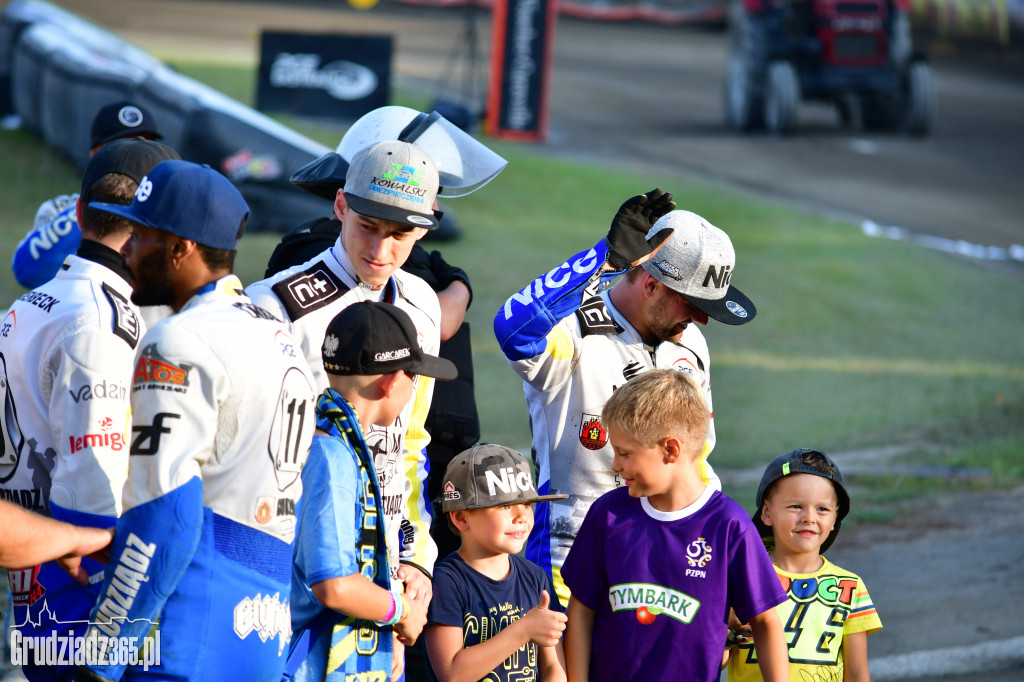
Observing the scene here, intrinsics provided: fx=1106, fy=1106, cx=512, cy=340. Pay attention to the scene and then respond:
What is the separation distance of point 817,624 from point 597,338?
1.29 m

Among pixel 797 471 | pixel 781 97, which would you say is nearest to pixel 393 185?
pixel 797 471

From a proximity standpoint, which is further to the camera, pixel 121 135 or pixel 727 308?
pixel 121 135

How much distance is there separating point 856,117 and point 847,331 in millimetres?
12320

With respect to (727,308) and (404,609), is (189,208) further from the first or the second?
(727,308)

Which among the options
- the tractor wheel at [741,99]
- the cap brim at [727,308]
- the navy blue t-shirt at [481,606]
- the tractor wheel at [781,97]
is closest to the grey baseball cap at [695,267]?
the cap brim at [727,308]

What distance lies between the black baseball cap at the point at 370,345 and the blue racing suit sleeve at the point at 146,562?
594 millimetres

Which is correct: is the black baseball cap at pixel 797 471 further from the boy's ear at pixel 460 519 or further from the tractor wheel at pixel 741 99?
the tractor wheel at pixel 741 99

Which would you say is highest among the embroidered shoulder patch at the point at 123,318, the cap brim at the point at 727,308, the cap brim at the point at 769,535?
the embroidered shoulder patch at the point at 123,318

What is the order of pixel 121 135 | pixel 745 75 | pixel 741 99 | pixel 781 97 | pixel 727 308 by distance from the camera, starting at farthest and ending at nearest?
pixel 741 99
pixel 745 75
pixel 781 97
pixel 121 135
pixel 727 308

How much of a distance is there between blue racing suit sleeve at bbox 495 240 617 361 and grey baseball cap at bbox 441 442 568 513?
15.3 inches

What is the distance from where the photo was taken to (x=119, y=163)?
12.3 feet

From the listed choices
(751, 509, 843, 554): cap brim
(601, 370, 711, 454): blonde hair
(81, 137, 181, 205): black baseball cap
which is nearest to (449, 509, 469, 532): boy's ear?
(601, 370, 711, 454): blonde hair

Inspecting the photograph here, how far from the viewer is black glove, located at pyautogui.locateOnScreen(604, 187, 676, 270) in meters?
3.62

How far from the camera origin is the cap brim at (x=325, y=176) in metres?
3.90
